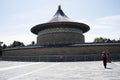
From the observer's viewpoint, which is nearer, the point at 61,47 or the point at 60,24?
the point at 61,47

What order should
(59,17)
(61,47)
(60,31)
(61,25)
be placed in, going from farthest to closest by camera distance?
(59,17) → (60,31) → (61,25) → (61,47)

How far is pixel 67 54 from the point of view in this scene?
31156 mm

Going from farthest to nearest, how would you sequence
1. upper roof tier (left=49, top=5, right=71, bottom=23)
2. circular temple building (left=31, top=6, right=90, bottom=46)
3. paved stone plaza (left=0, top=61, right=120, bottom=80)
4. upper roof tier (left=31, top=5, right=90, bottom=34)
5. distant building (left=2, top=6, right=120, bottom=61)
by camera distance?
1. upper roof tier (left=49, top=5, right=71, bottom=23)
2. circular temple building (left=31, top=6, right=90, bottom=46)
3. upper roof tier (left=31, top=5, right=90, bottom=34)
4. distant building (left=2, top=6, right=120, bottom=61)
5. paved stone plaza (left=0, top=61, right=120, bottom=80)

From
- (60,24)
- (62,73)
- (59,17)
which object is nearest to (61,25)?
(60,24)

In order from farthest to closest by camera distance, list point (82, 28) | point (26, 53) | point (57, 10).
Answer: point (57, 10), point (82, 28), point (26, 53)

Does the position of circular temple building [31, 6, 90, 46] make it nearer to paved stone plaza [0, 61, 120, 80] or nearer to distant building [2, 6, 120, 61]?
distant building [2, 6, 120, 61]

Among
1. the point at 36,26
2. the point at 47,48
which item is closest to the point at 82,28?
the point at 36,26

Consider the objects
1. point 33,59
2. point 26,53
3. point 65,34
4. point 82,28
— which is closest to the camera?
point 33,59

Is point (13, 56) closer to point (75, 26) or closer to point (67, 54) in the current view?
point (67, 54)

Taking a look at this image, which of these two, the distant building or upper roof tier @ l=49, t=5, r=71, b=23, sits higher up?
upper roof tier @ l=49, t=5, r=71, b=23

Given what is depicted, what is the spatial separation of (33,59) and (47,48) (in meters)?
3.18

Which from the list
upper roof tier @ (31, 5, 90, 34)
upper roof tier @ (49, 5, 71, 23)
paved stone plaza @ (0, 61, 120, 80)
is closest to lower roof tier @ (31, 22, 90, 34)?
upper roof tier @ (31, 5, 90, 34)

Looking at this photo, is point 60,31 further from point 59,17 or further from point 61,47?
point 61,47

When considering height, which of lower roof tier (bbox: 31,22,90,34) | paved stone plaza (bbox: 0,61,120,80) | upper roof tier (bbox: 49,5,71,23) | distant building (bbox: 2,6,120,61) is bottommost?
paved stone plaza (bbox: 0,61,120,80)
